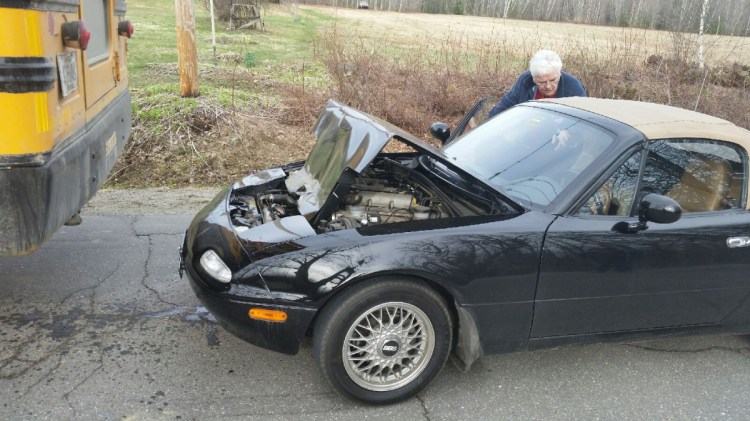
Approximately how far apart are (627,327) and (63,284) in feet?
11.9

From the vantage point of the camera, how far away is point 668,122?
3305 mm

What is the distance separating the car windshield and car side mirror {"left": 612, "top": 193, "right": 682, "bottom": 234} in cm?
36

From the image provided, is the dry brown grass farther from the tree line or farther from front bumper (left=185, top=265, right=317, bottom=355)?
front bumper (left=185, top=265, right=317, bottom=355)

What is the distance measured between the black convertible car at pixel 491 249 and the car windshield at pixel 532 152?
12mm

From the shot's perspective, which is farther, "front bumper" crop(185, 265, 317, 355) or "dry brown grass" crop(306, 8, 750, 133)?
"dry brown grass" crop(306, 8, 750, 133)

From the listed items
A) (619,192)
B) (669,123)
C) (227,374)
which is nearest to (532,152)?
(619,192)

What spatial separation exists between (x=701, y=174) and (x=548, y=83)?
6.25 feet

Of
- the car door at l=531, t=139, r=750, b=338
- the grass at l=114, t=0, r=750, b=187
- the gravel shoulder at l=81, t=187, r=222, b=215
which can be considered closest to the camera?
the car door at l=531, t=139, r=750, b=338

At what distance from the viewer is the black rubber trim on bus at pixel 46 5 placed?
7.88ft

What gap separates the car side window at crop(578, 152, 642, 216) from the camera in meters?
3.05

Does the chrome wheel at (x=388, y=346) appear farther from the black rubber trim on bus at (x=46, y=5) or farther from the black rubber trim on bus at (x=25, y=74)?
the black rubber trim on bus at (x=46, y=5)

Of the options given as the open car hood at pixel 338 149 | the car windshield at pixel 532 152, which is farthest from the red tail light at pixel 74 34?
the car windshield at pixel 532 152

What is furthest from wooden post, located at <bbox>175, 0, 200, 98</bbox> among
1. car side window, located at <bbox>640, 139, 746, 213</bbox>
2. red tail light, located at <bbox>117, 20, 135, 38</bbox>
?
car side window, located at <bbox>640, 139, 746, 213</bbox>

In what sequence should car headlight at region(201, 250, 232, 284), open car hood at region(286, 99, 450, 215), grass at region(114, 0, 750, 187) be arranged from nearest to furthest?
car headlight at region(201, 250, 232, 284) < open car hood at region(286, 99, 450, 215) < grass at region(114, 0, 750, 187)
